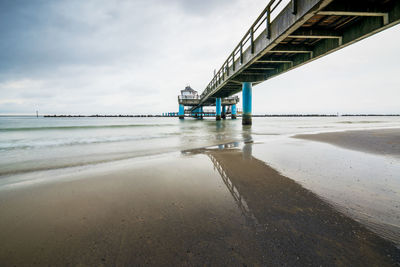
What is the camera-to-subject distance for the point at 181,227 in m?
1.78

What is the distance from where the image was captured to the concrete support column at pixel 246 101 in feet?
65.4

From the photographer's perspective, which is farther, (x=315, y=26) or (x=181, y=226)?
(x=315, y=26)

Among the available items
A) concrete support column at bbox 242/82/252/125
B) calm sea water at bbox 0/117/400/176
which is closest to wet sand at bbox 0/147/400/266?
calm sea water at bbox 0/117/400/176

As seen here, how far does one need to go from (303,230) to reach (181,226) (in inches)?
50.0

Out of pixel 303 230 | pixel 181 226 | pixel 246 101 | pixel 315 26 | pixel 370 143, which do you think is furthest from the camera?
pixel 246 101

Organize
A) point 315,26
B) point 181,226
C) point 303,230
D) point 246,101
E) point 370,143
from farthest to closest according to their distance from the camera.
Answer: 1. point 246,101
2. point 315,26
3. point 370,143
4. point 181,226
5. point 303,230

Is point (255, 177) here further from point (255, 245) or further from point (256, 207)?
point (255, 245)

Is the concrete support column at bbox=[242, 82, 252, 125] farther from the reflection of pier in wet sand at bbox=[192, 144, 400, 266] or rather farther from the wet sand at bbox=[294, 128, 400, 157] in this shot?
the reflection of pier in wet sand at bbox=[192, 144, 400, 266]

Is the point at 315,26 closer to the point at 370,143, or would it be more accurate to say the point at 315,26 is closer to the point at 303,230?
the point at 370,143

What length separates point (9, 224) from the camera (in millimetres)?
1910

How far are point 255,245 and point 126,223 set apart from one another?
54.8 inches

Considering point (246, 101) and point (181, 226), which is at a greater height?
point (246, 101)

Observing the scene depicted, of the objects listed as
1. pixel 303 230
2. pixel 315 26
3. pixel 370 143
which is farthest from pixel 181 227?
pixel 315 26

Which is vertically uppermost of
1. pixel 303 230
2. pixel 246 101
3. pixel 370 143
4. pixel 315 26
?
pixel 315 26
